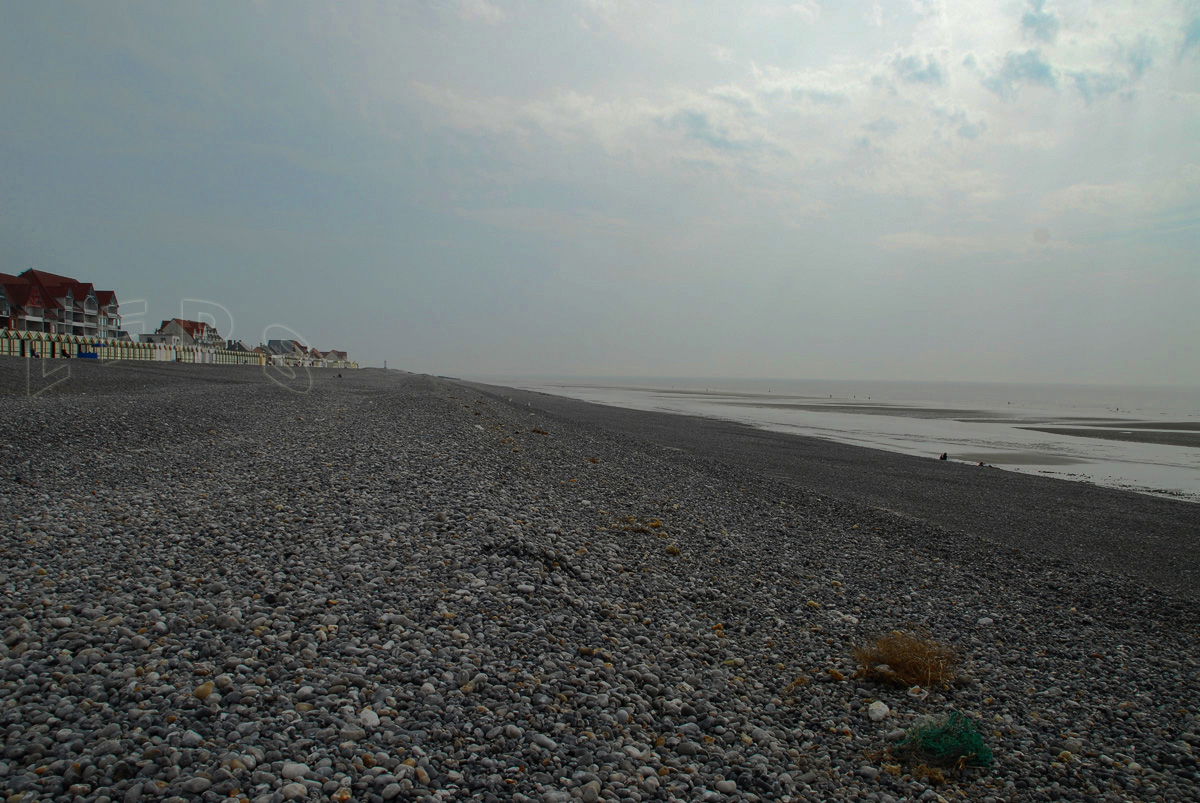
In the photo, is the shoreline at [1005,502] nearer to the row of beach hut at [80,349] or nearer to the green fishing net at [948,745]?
the green fishing net at [948,745]

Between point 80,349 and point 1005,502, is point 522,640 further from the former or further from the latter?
point 80,349

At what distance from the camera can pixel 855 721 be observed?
529 cm

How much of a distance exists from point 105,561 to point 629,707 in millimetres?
5222

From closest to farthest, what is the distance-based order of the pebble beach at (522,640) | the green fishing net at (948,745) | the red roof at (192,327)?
the pebble beach at (522,640), the green fishing net at (948,745), the red roof at (192,327)

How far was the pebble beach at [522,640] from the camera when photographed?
3938 millimetres

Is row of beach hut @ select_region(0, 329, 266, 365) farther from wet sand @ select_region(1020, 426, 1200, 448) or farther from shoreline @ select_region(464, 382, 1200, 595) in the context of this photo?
wet sand @ select_region(1020, 426, 1200, 448)

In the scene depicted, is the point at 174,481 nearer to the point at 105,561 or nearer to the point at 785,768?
the point at 105,561

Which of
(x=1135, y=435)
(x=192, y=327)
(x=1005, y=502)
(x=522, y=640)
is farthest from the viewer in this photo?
(x=192, y=327)

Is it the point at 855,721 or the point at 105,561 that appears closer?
the point at 855,721

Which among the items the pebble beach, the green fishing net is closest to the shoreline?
the pebble beach

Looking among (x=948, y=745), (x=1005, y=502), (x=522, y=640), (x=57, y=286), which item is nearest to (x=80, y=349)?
(x=57, y=286)

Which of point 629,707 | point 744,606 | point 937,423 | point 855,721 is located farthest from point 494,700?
point 937,423

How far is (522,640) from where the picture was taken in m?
5.70

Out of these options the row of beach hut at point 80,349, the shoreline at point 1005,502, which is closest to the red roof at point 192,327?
the row of beach hut at point 80,349
